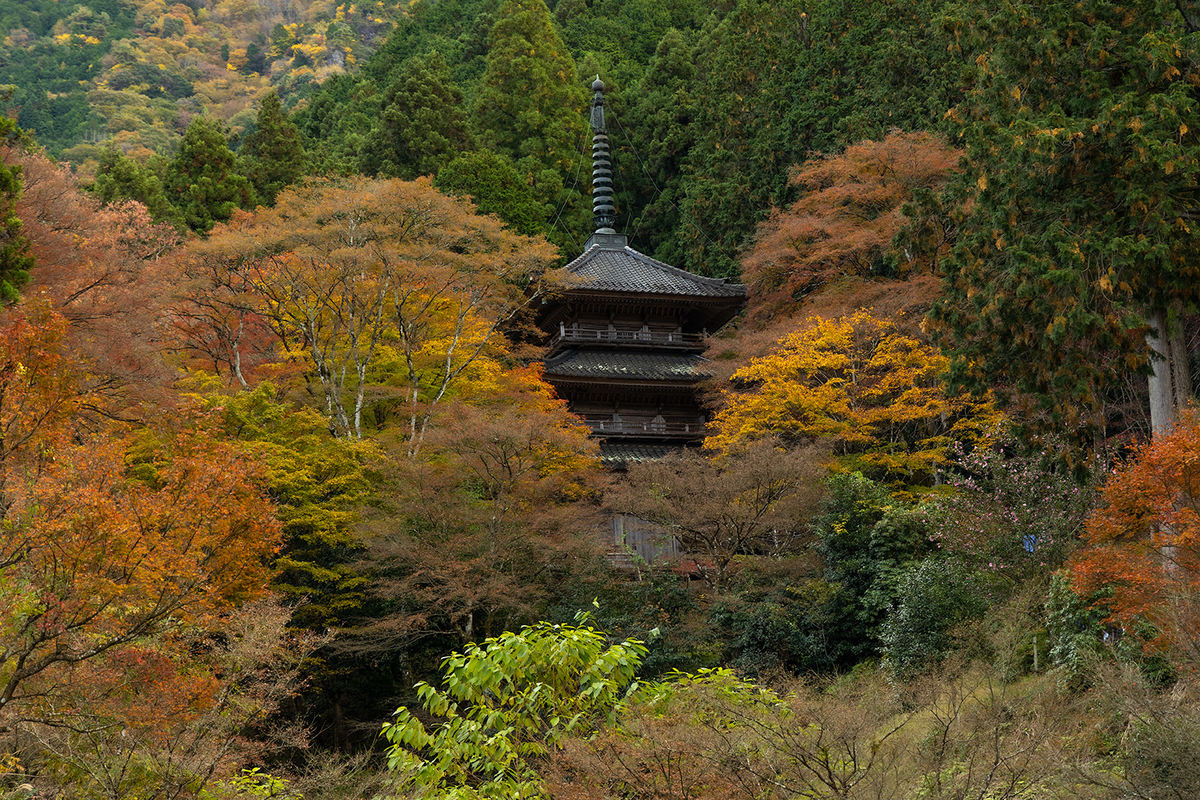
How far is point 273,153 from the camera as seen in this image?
34094mm

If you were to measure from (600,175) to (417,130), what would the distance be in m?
6.46

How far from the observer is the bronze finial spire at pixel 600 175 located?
31.5 metres

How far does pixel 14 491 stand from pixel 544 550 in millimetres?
9013

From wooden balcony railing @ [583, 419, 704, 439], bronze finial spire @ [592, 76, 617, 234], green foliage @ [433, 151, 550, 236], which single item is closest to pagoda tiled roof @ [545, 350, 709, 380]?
wooden balcony railing @ [583, 419, 704, 439]

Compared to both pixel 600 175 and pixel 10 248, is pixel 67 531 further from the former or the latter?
pixel 600 175

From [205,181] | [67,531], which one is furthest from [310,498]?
[205,181]

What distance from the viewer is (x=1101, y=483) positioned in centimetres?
1386

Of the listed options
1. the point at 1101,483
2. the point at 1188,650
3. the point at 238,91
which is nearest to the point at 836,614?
the point at 1101,483

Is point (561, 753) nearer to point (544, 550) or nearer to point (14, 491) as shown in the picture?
point (14, 491)

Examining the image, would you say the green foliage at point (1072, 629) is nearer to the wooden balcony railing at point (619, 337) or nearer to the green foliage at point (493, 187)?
the wooden balcony railing at point (619, 337)

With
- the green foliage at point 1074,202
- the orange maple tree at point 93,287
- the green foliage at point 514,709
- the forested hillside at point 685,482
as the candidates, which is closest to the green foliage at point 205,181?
the forested hillside at point 685,482

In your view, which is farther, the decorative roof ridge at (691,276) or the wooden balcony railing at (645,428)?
the decorative roof ridge at (691,276)

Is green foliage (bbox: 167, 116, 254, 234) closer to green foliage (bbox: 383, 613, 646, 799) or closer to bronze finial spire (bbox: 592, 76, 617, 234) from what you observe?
bronze finial spire (bbox: 592, 76, 617, 234)

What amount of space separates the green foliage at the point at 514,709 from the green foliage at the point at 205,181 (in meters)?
25.8
